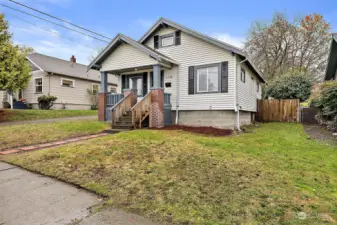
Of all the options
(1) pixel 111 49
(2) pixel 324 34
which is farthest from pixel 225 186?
(2) pixel 324 34

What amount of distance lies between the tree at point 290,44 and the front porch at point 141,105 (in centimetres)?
1825

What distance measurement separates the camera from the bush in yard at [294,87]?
17.7 metres

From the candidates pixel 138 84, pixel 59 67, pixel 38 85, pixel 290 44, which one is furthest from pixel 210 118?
pixel 290 44

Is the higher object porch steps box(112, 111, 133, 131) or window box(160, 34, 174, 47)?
window box(160, 34, 174, 47)

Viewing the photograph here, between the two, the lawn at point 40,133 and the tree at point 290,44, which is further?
the tree at point 290,44

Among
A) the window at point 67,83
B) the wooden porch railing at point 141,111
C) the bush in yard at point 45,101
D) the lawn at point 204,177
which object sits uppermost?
the window at point 67,83

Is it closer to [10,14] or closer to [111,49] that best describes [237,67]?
[111,49]

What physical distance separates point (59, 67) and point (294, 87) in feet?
70.0

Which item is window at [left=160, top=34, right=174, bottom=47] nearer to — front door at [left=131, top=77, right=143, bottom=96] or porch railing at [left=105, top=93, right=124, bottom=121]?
front door at [left=131, top=77, right=143, bottom=96]

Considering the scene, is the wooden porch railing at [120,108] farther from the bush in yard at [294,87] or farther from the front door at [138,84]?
the bush in yard at [294,87]

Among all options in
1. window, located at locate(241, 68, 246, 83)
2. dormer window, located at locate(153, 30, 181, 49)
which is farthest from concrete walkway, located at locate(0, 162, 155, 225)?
window, located at locate(241, 68, 246, 83)

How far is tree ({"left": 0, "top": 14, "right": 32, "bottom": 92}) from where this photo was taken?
42.4 feet

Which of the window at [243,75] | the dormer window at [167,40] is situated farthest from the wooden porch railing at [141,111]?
the window at [243,75]

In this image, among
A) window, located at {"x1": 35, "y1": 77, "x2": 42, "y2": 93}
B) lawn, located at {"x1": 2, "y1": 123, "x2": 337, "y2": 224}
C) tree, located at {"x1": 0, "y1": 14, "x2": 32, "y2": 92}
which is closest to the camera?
lawn, located at {"x1": 2, "y1": 123, "x2": 337, "y2": 224}
